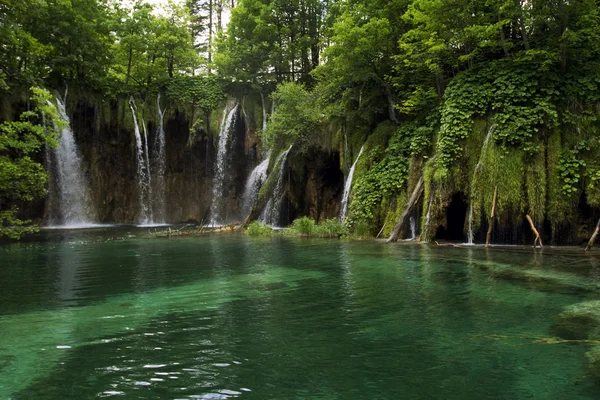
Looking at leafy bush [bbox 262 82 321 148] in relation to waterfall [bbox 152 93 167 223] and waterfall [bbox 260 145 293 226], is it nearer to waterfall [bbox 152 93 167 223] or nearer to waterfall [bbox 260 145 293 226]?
waterfall [bbox 260 145 293 226]

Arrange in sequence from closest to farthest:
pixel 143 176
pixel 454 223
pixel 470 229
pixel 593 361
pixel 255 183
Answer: pixel 593 361 < pixel 470 229 < pixel 454 223 < pixel 255 183 < pixel 143 176

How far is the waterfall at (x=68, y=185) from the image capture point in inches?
1061

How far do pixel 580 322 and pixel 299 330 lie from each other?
11.1 ft

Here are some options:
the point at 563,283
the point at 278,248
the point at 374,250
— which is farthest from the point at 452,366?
the point at 278,248

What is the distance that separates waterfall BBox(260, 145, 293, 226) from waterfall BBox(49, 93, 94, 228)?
13.2 meters

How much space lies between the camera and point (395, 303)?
6.32m

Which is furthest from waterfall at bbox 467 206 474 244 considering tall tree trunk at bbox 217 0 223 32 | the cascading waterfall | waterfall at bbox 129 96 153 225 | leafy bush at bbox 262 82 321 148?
tall tree trunk at bbox 217 0 223 32

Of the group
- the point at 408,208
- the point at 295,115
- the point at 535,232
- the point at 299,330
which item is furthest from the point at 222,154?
the point at 299,330

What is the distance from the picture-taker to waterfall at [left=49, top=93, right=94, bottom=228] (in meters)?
27.0

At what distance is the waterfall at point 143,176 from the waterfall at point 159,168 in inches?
23.9

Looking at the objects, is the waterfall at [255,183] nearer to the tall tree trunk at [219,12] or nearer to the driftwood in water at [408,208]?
the driftwood in water at [408,208]

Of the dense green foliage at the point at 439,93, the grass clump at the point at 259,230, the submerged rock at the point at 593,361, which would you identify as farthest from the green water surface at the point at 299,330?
the grass clump at the point at 259,230

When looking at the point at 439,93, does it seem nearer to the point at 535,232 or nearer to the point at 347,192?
the point at 347,192

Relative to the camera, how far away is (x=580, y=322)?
16.5 ft
